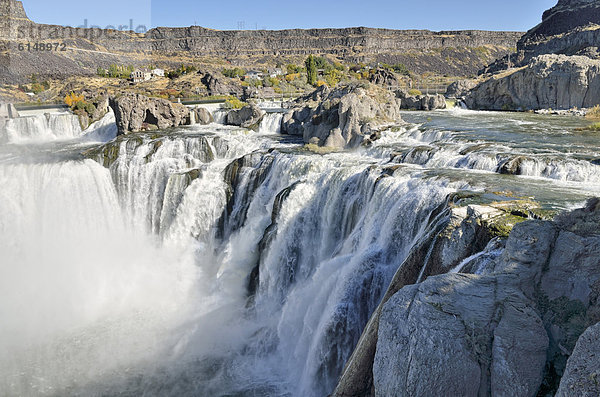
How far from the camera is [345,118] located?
21.5 meters

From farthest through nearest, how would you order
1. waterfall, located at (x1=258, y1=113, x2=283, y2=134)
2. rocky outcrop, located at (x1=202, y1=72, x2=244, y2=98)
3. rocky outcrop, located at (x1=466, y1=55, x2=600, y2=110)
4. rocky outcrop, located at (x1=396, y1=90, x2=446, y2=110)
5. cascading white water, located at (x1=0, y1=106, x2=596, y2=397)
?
rocky outcrop, located at (x1=202, y1=72, x2=244, y2=98), rocky outcrop, located at (x1=396, y1=90, x2=446, y2=110), rocky outcrop, located at (x1=466, y1=55, x2=600, y2=110), waterfall, located at (x1=258, y1=113, x2=283, y2=134), cascading white water, located at (x1=0, y1=106, x2=596, y2=397)

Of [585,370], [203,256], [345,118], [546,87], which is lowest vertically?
[203,256]

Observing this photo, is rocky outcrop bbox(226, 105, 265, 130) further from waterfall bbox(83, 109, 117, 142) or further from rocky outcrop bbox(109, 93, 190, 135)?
waterfall bbox(83, 109, 117, 142)

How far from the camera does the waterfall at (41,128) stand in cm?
2802

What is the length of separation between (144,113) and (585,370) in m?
28.6

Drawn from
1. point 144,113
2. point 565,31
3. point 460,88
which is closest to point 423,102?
point 460,88

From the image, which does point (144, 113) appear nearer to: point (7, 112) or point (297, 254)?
point (7, 112)

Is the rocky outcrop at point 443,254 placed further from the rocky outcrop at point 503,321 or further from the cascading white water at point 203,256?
the rocky outcrop at point 503,321

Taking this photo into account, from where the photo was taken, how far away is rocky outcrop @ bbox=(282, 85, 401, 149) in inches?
825

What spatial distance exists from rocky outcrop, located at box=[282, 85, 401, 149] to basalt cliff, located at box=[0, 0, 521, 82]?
94.9m

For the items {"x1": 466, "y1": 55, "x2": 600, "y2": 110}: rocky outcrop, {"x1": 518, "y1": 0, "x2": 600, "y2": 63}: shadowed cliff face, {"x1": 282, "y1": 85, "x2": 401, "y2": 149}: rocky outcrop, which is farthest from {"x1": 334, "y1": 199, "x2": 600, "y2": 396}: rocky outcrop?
{"x1": 518, "y1": 0, "x2": 600, "y2": 63}: shadowed cliff face

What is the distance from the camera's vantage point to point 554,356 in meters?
4.23

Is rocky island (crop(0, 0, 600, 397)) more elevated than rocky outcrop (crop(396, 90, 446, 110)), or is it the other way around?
rocky outcrop (crop(396, 90, 446, 110))

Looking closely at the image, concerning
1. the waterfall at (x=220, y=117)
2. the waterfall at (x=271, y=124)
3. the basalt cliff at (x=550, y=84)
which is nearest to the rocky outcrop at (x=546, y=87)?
the basalt cliff at (x=550, y=84)
